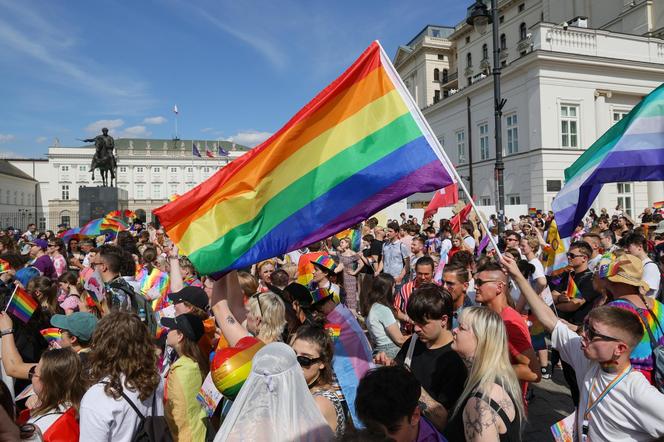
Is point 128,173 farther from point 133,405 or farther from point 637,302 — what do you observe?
point 637,302

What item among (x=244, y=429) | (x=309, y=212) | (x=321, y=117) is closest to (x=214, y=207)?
(x=309, y=212)

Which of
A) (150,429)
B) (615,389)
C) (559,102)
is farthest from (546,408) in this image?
(559,102)

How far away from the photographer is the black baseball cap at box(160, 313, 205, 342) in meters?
3.62

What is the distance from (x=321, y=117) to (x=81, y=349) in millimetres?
2591

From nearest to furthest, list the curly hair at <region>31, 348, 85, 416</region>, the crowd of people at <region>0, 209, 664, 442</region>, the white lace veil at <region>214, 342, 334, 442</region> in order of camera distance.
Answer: the white lace veil at <region>214, 342, 334, 442</region>, the crowd of people at <region>0, 209, 664, 442</region>, the curly hair at <region>31, 348, 85, 416</region>

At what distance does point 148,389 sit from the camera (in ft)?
9.47

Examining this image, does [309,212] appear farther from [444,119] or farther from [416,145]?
[444,119]

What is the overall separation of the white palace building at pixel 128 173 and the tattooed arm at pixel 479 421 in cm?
7626

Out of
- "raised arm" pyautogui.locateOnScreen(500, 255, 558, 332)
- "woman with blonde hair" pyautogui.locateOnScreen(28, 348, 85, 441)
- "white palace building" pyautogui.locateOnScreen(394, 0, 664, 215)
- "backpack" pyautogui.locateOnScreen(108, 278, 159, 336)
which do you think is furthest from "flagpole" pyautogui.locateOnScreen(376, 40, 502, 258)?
"white palace building" pyautogui.locateOnScreen(394, 0, 664, 215)

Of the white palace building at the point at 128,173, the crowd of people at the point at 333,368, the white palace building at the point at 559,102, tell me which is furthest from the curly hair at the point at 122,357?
the white palace building at the point at 128,173

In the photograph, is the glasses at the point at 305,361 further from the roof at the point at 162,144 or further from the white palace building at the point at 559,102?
the roof at the point at 162,144

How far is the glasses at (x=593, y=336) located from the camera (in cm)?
256

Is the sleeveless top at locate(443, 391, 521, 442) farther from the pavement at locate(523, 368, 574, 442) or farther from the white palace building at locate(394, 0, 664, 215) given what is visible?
the white palace building at locate(394, 0, 664, 215)

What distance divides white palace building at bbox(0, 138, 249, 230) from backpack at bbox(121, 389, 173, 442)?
75.5m
